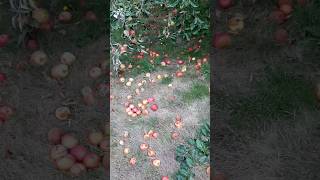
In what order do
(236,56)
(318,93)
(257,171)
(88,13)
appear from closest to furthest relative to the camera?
(257,171), (318,93), (236,56), (88,13)

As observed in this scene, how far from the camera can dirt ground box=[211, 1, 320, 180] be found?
4383 millimetres

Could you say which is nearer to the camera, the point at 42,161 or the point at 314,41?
the point at 42,161

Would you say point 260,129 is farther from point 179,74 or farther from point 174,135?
point 179,74

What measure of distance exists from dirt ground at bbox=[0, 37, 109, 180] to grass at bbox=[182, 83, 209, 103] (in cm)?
65

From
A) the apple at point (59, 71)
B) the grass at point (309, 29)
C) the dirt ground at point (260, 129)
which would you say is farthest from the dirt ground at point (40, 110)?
the grass at point (309, 29)

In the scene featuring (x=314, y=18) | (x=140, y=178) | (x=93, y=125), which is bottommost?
(x=140, y=178)

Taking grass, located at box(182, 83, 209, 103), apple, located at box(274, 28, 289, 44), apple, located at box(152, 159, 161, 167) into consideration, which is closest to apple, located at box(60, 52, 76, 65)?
grass, located at box(182, 83, 209, 103)

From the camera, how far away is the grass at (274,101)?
470 cm

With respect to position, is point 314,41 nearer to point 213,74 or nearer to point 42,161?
point 213,74

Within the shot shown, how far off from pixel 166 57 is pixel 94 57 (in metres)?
0.63

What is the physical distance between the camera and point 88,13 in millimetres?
5598

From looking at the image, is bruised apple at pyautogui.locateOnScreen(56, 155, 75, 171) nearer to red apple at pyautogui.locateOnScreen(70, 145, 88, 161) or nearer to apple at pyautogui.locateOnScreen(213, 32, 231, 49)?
red apple at pyautogui.locateOnScreen(70, 145, 88, 161)

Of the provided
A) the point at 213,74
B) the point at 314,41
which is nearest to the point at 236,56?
the point at 213,74

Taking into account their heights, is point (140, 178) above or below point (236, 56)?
below
